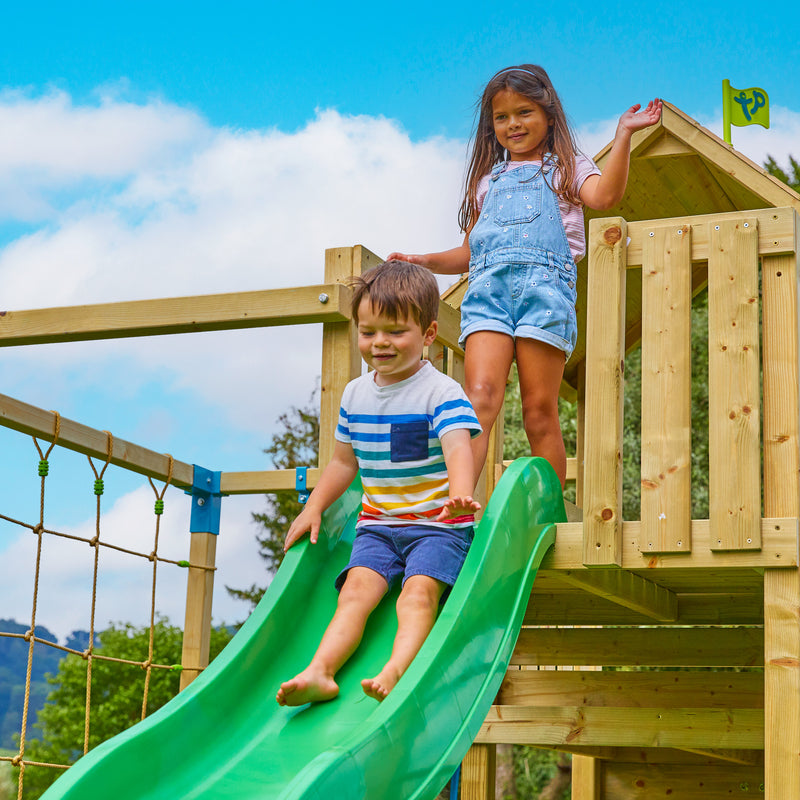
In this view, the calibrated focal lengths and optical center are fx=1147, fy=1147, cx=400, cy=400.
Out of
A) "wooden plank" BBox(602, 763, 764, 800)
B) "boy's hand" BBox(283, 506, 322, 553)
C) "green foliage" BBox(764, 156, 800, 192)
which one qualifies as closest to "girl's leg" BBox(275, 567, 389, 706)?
"boy's hand" BBox(283, 506, 322, 553)

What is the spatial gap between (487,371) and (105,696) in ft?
83.1

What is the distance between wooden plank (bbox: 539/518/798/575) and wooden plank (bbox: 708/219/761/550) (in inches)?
1.5

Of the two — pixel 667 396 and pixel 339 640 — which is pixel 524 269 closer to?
pixel 667 396

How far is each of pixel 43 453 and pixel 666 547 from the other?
7.67 ft

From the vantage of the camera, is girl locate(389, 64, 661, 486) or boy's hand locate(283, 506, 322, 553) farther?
girl locate(389, 64, 661, 486)

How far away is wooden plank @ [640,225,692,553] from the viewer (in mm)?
3371

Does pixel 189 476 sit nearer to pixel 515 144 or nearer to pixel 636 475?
pixel 515 144

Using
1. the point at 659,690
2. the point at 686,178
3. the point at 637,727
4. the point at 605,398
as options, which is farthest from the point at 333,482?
the point at 686,178

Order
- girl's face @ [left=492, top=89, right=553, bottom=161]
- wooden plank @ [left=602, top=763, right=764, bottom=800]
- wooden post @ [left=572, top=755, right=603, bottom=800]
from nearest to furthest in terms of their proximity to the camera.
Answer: girl's face @ [left=492, top=89, right=553, bottom=161] < wooden plank @ [left=602, top=763, right=764, bottom=800] < wooden post @ [left=572, top=755, right=603, bottom=800]

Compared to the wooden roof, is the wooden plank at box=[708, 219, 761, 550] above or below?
below

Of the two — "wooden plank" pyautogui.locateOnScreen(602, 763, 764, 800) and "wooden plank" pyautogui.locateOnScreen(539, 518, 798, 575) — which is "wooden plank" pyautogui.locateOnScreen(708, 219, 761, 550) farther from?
"wooden plank" pyautogui.locateOnScreen(602, 763, 764, 800)

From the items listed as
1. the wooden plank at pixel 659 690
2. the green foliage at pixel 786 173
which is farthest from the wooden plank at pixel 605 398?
the green foliage at pixel 786 173

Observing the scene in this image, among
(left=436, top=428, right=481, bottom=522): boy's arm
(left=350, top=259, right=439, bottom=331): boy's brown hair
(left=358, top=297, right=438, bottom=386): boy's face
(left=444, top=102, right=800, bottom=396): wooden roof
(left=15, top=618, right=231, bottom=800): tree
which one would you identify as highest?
(left=444, top=102, right=800, bottom=396): wooden roof

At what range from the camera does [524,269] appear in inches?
158
